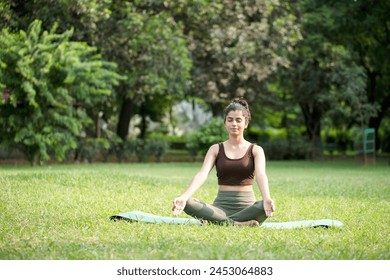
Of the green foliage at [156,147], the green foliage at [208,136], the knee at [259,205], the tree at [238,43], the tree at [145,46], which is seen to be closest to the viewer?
the knee at [259,205]

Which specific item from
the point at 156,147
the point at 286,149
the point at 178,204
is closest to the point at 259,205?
the point at 178,204

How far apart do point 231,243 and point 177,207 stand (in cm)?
103

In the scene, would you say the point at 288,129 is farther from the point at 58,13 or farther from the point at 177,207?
the point at 177,207

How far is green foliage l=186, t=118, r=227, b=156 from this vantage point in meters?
30.1

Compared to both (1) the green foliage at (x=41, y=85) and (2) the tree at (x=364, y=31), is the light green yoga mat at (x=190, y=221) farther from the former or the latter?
(2) the tree at (x=364, y=31)

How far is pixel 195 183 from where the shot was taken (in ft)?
27.0

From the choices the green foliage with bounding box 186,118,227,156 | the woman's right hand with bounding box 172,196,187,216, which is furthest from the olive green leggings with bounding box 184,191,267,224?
the green foliage with bounding box 186,118,227,156

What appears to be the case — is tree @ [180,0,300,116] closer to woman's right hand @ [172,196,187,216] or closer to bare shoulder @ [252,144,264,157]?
bare shoulder @ [252,144,264,157]

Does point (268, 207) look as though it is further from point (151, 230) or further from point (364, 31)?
point (364, 31)

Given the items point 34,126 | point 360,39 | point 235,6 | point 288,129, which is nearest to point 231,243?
point 34,126

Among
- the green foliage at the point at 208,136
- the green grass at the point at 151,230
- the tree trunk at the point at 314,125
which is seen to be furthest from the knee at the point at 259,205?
the tree trunk at the point at 314,125

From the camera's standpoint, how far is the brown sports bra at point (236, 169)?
28.2 feet

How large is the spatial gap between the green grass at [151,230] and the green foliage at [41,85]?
7.44 m

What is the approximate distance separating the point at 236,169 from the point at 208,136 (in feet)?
72.3
